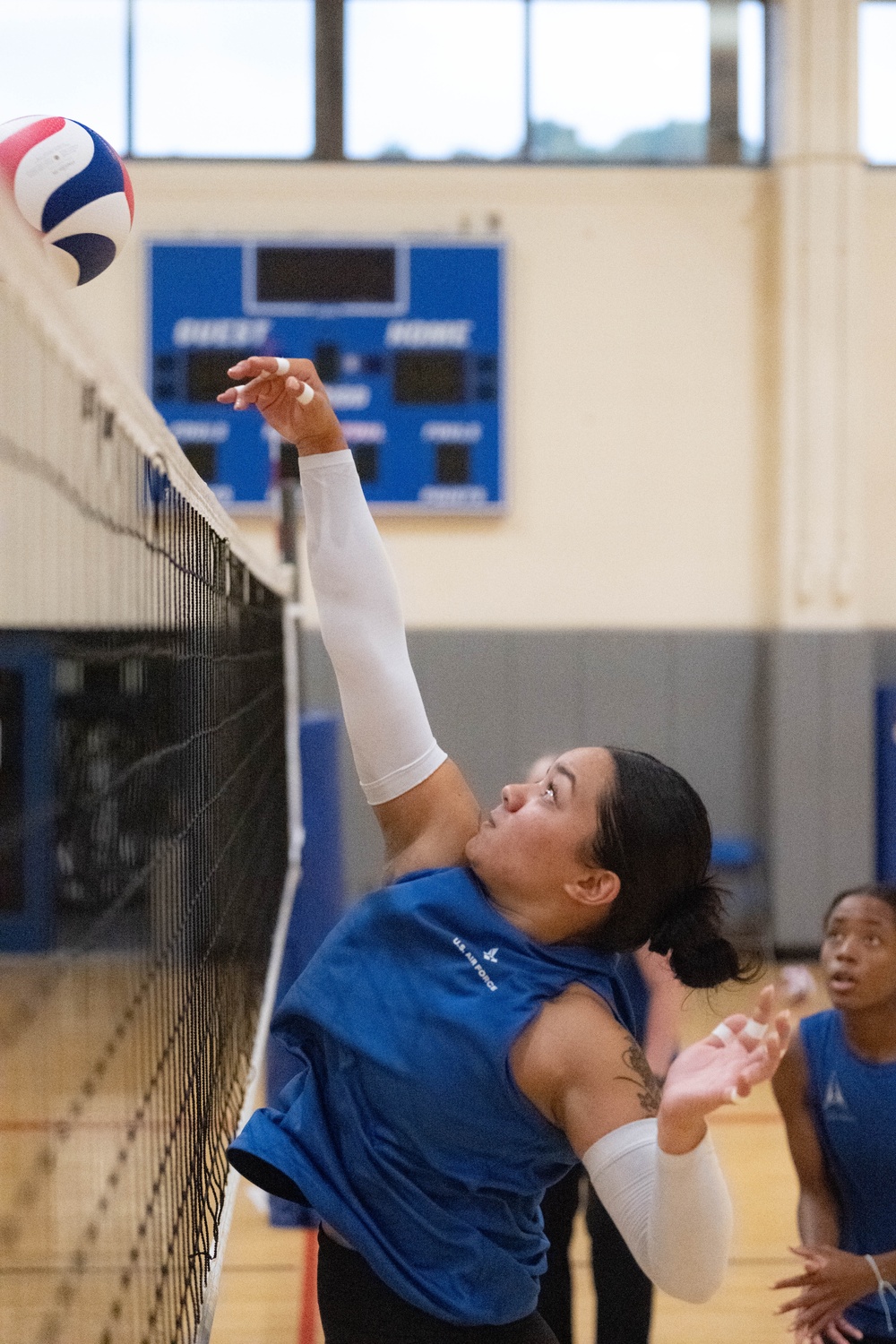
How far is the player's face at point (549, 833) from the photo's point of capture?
146 cm

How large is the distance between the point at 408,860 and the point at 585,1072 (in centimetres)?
36

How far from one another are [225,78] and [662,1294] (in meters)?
6.36

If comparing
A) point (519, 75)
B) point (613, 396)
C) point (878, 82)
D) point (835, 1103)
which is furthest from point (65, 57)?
point (835, 1103)

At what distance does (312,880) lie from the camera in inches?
173

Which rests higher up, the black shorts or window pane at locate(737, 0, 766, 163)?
window pane at locate(737, 0, 766, 163)

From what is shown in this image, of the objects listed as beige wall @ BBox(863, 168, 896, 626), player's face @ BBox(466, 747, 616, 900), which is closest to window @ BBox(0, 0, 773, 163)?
beige wall @ BBox(863, 168, 896, 626)

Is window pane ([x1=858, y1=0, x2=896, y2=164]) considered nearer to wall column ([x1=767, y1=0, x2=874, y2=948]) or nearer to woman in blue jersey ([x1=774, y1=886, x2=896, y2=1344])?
wall column ([x1=767, y1=0, x2=874, y2=948])

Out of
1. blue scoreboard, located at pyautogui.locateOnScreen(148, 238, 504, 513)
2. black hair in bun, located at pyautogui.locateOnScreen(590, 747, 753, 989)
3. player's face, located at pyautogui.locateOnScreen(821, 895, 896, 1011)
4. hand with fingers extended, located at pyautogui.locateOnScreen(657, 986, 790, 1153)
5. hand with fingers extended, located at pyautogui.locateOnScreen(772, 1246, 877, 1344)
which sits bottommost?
hand with fingers extended, located at pyautogui.locateOnScreen(772, 1246, 877, 1344)

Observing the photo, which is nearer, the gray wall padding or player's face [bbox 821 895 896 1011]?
player's face [bbox 821 895 896 1011]

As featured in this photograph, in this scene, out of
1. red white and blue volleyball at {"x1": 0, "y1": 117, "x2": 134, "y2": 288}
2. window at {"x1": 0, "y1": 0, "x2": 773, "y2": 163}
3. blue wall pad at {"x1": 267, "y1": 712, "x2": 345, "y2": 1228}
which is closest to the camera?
red white and blue volleyball at {"x1": 0, "y1": 117, "x2": 134, "y2": 288}

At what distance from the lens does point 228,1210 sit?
88.6 inches

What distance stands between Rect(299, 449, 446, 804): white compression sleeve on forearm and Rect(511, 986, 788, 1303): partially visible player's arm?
36 centimetres

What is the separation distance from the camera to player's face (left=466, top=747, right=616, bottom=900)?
4.78 ft

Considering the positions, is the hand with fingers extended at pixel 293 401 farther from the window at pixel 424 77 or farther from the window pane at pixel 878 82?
the window pane at pixel 878 82
